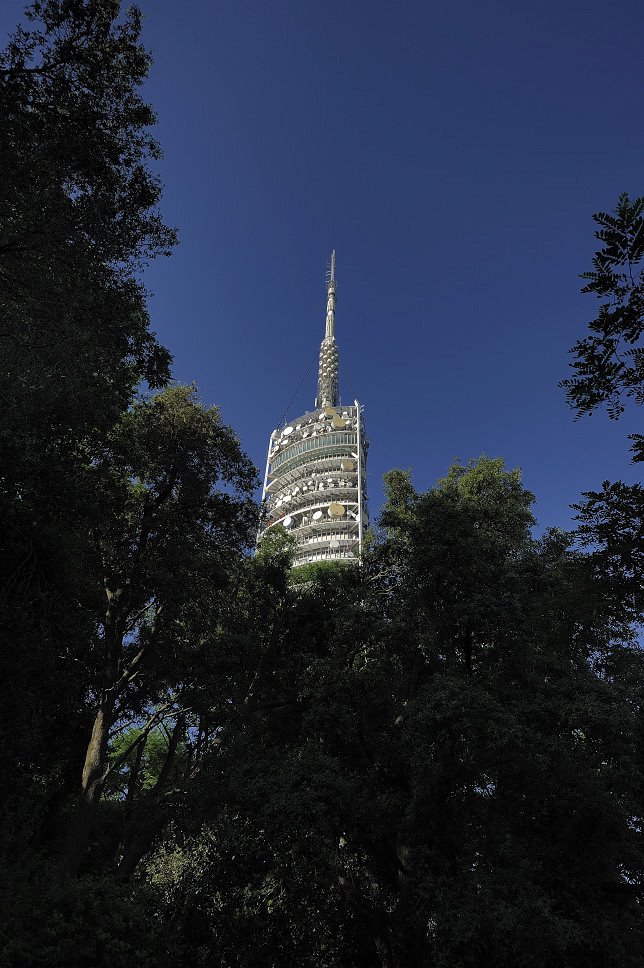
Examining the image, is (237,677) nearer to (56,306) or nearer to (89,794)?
(89,794)

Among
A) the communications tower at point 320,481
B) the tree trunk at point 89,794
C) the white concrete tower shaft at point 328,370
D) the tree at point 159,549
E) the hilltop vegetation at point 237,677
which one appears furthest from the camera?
the white concrete tower shaft at point 328,370

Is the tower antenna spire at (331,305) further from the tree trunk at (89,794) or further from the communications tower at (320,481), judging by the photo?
the tree trunk at (89,794)

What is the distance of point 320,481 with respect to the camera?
58250 millimetres

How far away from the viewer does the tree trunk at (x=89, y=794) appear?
393 inches

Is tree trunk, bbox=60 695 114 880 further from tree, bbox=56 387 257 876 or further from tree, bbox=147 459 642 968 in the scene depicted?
tree, bbox=147 459 642 968

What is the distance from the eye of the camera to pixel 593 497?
6.72m

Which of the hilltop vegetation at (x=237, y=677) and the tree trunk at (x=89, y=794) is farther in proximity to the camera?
the tree trunk at (x=89, y=794)

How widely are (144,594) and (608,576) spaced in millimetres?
11250

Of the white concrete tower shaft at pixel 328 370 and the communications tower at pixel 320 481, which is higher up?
the white concrete tower shaft at pixel 328 370

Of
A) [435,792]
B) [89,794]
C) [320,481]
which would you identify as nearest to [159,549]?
[89,794]

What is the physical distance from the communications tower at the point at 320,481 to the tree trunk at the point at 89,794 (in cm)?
3942

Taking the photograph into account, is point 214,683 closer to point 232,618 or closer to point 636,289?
point 232,618

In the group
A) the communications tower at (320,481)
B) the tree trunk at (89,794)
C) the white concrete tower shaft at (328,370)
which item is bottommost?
the tree trunk at (89,794)

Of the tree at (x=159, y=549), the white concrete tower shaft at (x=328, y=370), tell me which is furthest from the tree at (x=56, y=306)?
the white concrete tower shaft at (x=328, y=370)
